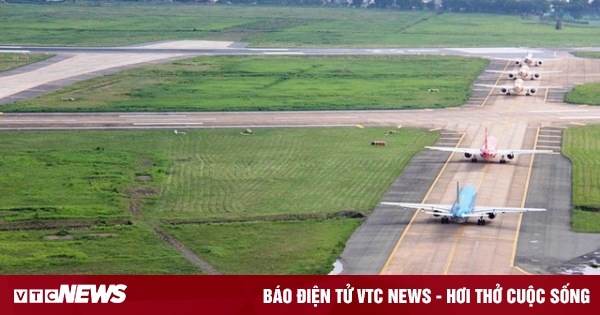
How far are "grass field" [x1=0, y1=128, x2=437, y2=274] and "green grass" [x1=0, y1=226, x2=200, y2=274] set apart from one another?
0.09 meters

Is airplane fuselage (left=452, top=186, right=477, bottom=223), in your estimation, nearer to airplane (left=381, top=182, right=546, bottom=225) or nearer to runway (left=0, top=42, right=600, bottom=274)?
airplane (left=381, top=182, right=546, bottom=225)

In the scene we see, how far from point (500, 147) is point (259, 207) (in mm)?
44986

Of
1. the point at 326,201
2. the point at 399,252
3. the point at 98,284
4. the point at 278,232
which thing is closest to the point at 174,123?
the point at 326,201

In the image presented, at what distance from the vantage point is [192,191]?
107m

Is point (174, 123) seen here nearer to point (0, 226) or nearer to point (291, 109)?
point (291, 109)

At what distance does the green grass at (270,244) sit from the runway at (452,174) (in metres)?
1.87

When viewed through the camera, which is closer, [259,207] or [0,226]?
[0,226]

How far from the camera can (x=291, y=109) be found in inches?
6403

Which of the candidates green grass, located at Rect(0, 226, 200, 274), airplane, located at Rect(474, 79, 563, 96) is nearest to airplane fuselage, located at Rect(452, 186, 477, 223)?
green grass, located at Rect(0, 226, 200, 274)

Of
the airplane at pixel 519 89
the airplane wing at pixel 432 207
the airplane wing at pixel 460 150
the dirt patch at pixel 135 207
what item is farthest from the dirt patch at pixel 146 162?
the airplane at pixel 519 89

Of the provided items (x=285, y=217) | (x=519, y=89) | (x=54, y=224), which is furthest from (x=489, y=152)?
(x=519, y=89)

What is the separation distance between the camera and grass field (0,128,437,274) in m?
83.7

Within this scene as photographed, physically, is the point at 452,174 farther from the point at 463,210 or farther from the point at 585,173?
the point at 463,210

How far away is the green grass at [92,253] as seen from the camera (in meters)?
79.6
